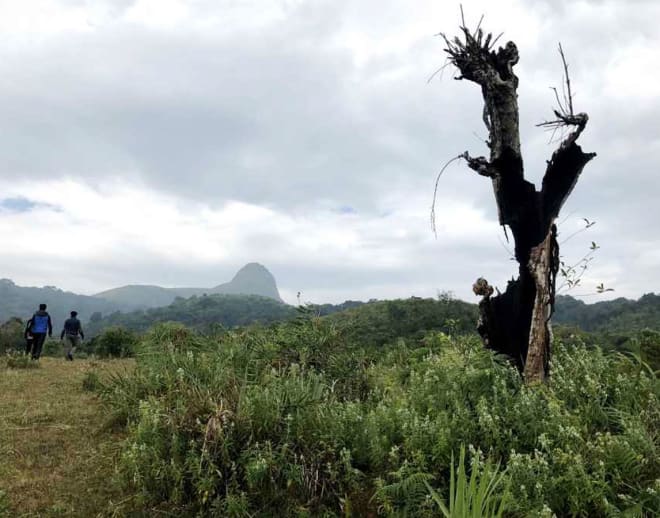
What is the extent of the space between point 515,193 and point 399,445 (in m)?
4.19

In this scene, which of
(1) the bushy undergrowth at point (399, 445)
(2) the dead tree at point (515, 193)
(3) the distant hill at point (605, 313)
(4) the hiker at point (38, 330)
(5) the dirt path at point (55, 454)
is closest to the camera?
(1) the bushy undergrowth at point (399, 445)

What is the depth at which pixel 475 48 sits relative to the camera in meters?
7.55

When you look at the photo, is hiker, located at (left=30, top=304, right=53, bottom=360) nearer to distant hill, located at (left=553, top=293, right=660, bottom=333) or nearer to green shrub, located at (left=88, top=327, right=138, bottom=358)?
green shrub, located at (left=88, top=327, right=138, bottom=358)

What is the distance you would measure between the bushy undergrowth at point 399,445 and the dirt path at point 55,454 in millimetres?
499

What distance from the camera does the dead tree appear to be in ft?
23.9

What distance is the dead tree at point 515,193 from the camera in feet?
23.9

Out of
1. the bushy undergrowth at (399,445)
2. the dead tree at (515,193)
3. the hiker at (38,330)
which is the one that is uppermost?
the dead tree at (515,193)

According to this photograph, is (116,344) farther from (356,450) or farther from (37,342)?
(356,450)

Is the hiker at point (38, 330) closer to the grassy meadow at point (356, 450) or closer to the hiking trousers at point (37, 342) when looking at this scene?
the hiking trousers at point (37, 342)

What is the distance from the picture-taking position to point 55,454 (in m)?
6.35

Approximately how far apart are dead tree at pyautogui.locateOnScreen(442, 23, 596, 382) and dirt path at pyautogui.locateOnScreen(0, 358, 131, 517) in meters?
5.50

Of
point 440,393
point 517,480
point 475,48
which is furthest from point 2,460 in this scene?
point 475,48

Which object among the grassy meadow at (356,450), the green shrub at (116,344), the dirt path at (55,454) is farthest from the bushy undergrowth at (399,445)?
the green shrub at (116,344)

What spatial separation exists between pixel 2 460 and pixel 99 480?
1.42 m
